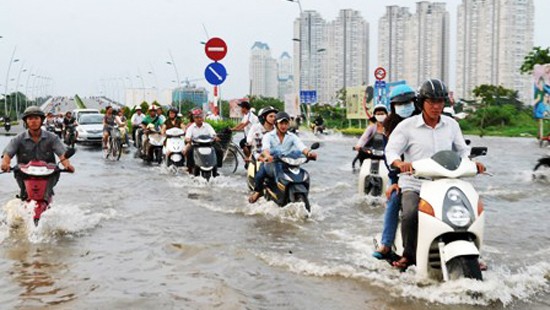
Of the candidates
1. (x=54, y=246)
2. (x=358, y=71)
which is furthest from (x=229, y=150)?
(x=358, y=71)

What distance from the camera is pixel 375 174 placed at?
10.2m

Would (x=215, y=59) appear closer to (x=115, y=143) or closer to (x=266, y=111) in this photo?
(x=115, y=143)

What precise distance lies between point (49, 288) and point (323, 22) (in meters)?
57.9

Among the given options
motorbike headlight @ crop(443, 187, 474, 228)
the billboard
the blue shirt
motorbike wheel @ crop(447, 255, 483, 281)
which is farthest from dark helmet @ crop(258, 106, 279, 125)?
the billboard

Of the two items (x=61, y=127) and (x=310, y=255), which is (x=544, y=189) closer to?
(x=310, y=255)

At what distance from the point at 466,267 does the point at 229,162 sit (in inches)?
518

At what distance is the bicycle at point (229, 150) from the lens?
1528 centimetres

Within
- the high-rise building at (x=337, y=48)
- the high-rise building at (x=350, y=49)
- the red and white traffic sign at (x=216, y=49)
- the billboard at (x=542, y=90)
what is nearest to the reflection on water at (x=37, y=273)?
the red and white traffic sign at (x=216, y=49)

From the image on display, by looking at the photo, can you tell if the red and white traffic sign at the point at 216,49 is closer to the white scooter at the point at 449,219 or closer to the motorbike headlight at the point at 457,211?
the white scooter at the point at 449,219

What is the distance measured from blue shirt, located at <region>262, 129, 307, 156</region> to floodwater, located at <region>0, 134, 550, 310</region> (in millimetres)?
751

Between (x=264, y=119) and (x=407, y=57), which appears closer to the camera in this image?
(x=264, y=119)

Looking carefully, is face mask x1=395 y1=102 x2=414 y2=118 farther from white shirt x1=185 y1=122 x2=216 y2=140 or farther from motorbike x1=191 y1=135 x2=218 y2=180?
white shirt x1=185 y1=122 x2=216 y2=140

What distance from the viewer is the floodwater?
16.5 ft

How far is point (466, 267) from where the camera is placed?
15.3 feet
